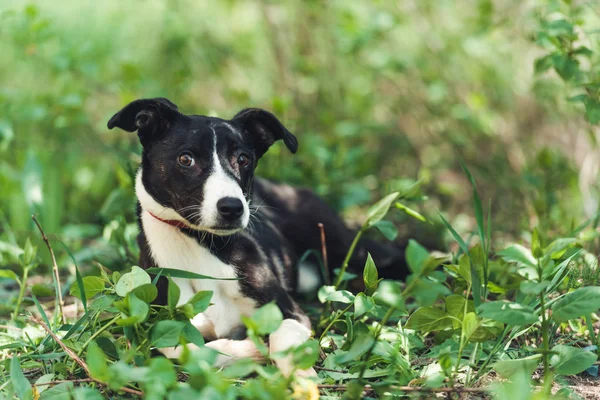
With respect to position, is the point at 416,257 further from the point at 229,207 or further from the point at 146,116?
the point at 146,116

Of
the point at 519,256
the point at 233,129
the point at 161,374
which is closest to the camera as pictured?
the point at 161,374

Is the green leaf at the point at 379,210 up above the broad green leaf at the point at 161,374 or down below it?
above

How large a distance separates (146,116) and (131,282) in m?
0.96

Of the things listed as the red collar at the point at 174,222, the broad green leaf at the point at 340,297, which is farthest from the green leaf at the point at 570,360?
the red collar at the point at 174,222

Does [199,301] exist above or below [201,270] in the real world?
above

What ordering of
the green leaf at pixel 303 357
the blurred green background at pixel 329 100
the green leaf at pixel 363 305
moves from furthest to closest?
the blurred green background at pixel 329 100, the green leaf at pixel 363 305, the green leaf at pixel 303 357

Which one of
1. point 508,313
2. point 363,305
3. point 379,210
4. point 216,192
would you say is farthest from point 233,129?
point 508,313

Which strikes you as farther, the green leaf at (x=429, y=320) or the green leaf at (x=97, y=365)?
the green leaf at (x=429, y=320)

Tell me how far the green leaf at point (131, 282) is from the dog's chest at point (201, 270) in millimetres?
548

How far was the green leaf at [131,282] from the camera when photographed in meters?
2.51

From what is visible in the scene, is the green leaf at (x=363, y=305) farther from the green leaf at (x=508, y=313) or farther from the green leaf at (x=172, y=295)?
the green leaf at (x=172, y=295)

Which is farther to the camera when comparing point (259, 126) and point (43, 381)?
point (259, 126)

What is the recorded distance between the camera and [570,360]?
247 cm

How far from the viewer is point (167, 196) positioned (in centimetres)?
309
